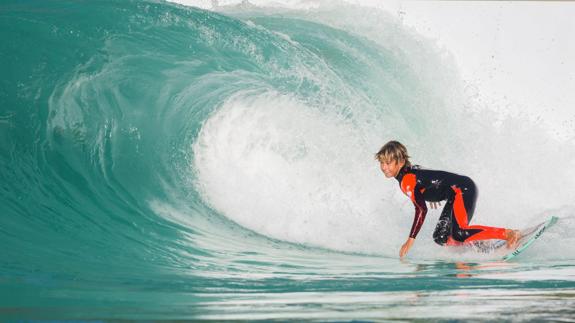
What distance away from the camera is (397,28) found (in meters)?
15.8

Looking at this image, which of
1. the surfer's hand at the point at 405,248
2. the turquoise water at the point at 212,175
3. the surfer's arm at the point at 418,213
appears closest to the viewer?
the turquoise water at the point at 212,175

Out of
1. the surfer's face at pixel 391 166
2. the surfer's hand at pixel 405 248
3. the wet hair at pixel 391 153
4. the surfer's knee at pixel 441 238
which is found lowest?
the surfer's hand at pixel 405 248

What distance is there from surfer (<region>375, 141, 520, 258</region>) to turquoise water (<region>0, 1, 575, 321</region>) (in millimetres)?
223

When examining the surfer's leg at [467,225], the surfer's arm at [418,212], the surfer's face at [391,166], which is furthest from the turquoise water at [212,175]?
the surfer's face at [391,166]

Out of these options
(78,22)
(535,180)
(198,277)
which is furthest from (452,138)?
(198,277)

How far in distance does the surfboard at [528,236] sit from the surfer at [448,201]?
0.07 meters

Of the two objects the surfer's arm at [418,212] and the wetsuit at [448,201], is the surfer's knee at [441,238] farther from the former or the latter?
the surfer's arm at [418,212]

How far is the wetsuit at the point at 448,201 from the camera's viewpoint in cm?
666

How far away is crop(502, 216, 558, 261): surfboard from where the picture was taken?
266 inches

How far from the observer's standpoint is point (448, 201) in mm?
6895

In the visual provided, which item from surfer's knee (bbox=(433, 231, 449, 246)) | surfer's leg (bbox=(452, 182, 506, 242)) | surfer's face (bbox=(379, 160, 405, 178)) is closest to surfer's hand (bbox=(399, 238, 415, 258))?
surfer's knee (bbox=(433, 231, 449, 246))

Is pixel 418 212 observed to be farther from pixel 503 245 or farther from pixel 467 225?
pixel 503 245

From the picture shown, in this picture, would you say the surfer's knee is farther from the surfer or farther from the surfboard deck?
the surfboard deck

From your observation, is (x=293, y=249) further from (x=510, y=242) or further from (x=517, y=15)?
(x=517, y=15)
